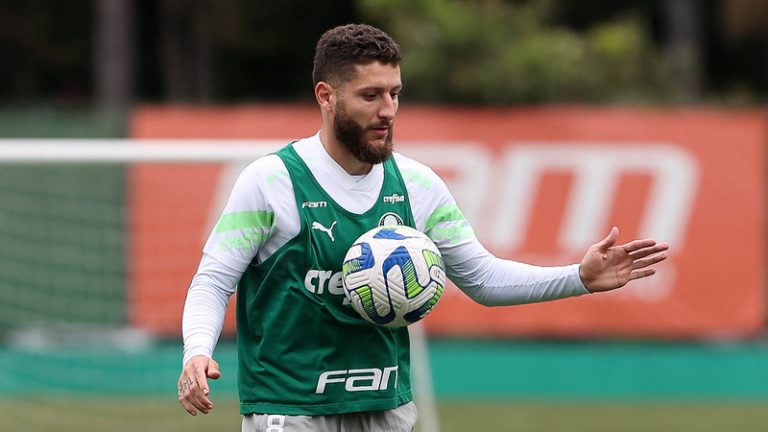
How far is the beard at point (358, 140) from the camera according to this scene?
5031 mm

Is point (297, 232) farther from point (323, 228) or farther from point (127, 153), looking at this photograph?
point (127, 153)

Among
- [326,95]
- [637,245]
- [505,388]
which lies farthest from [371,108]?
[505,388]

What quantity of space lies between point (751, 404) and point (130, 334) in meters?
5.98

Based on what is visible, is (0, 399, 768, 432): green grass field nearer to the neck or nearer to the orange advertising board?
the orange advertising board

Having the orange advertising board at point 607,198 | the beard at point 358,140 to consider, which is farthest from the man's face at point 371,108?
the orange advertising board at point 607,198

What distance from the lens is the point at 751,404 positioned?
13617 millimetres

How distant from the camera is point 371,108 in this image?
5.03 m

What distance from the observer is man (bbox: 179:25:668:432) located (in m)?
5.00

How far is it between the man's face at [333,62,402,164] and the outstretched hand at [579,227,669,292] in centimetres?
84

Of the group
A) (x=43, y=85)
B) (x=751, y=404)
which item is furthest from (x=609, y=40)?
(x=43, y=85)

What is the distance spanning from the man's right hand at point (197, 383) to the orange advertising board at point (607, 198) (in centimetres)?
1041

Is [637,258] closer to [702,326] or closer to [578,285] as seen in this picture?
[578,285]

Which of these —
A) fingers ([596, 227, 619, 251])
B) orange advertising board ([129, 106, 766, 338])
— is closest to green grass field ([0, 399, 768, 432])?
orange advertising board ([129, 106, 766, 338])

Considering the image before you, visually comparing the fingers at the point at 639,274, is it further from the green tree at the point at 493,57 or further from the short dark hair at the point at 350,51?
the green tree at the point at 493,57
